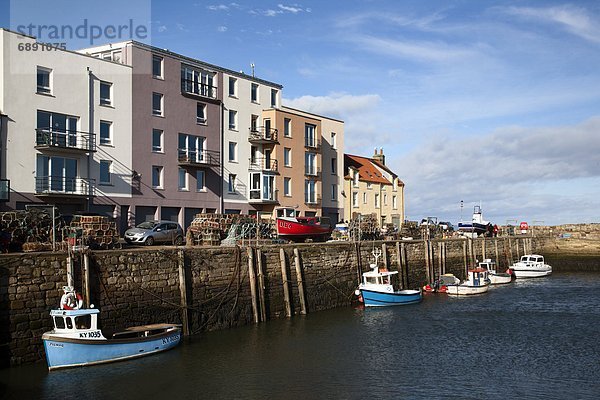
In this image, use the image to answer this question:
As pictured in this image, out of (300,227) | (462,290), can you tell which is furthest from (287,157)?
(462,290)

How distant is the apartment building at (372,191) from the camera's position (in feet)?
207

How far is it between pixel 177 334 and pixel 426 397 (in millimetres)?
10062

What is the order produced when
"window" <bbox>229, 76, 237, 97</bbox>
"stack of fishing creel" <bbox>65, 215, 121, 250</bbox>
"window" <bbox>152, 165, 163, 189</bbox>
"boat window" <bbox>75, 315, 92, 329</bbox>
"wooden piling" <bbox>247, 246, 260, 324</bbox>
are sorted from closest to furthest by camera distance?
1. "boat window" <bbox>75, 315, 92, 329</bbox>
2. "stack of fishing creel" <bbox>65, 215, 121, 250</bbox>
3. "wooden piling" <bbox>247, 246, 260, 324</bbox>
4. "window" <bbox>152, 165, 163, 189</bbox>
5. "window" <bbox>229, 76, 237, 97</bbox>

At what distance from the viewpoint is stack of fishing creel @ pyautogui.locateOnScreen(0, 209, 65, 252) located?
24.7m

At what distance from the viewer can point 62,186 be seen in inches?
1470

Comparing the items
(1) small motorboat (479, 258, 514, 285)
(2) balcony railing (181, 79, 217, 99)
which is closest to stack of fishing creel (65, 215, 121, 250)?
(2) balcony railing (181, 79, 217, 99)

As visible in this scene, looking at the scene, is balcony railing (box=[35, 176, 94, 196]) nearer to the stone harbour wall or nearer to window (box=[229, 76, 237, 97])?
the stone harbour wall

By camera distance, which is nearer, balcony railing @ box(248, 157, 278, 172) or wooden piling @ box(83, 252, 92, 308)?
wooden piling @ box(83, 252, 92, 308)

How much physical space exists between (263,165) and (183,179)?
860cm

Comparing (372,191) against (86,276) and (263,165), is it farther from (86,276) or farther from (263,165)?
(86,276)

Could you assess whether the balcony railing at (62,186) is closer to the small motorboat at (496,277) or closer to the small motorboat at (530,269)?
the small motorboat at (496,277)

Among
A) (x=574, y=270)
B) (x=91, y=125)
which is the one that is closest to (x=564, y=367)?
(x=91, y=125)

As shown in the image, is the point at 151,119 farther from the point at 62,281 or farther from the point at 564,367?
the point at 564,367

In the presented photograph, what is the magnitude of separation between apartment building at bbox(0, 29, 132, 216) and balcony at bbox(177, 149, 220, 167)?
4.54 metres
